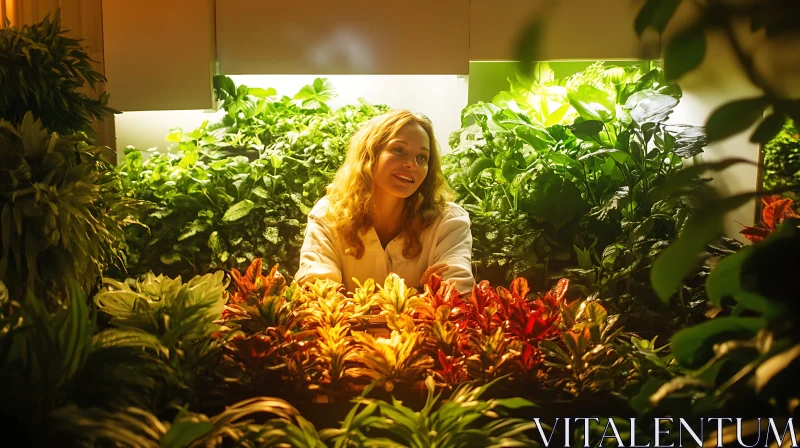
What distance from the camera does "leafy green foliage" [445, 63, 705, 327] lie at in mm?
2828

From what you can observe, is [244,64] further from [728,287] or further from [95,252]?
[728,287]

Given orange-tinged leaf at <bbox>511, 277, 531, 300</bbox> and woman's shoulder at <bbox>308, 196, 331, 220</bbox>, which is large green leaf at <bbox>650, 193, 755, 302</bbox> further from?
A: woman's shoulder at <bbox>308, 196, 331, 220</bbox>

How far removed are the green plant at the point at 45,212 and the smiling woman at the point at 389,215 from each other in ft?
2.87

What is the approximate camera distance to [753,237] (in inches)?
76.5

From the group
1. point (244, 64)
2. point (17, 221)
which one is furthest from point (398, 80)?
point (17, 221)

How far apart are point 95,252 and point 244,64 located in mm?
1383

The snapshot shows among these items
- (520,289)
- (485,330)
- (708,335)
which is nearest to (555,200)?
(520,289)

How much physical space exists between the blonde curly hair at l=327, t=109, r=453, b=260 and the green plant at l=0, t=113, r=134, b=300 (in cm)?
97

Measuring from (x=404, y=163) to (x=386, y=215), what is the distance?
30 cm

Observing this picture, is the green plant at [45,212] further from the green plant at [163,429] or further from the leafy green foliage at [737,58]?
the leafy green foliage at [737,58]

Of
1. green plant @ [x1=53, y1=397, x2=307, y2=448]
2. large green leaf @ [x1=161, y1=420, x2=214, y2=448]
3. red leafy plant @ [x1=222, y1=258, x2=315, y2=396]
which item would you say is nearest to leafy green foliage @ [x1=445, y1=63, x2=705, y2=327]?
red leafy plant @ [x1=222, y1=258, x2=315, y2=396]

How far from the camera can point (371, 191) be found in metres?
2.87

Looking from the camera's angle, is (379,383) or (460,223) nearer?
(379,383)

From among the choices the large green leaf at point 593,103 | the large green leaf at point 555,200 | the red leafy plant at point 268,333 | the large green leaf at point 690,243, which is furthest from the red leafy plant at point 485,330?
the large green leaf at point 593,103
